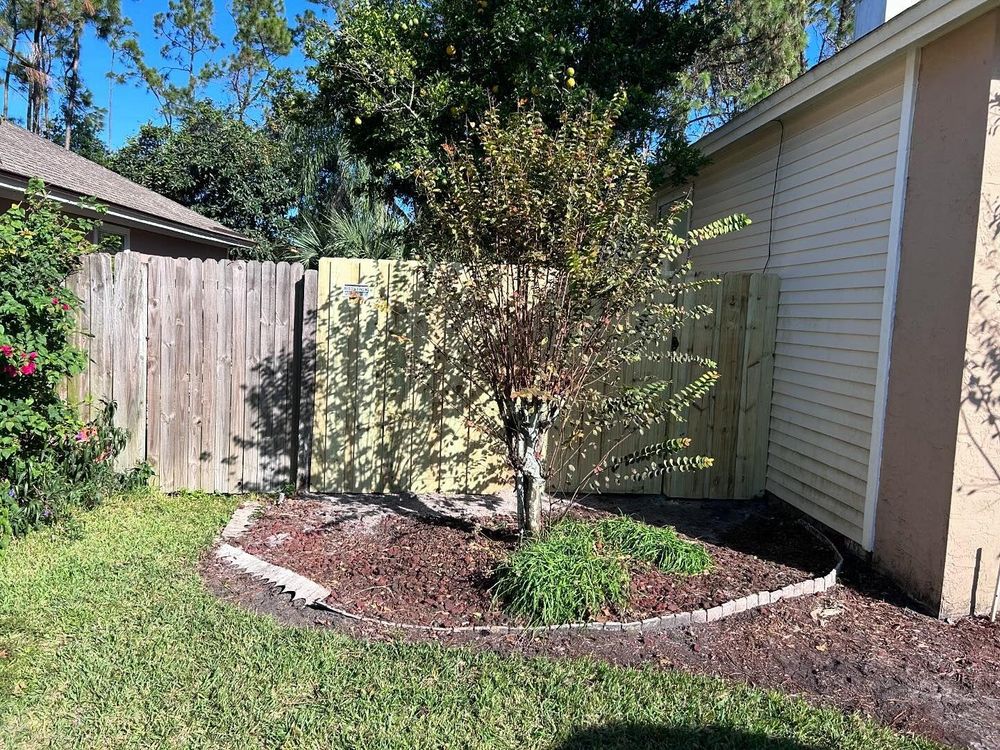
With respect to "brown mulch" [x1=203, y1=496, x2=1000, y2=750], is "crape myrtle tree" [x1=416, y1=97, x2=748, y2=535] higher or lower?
higher

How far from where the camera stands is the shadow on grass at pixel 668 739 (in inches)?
105

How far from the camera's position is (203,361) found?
18.1ft

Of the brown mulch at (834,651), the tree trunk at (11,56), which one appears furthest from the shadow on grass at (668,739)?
the tree trunk at (11,56)

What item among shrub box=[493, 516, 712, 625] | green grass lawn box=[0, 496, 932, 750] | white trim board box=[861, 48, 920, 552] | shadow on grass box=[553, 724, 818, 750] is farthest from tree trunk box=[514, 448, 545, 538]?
white trim board box=[861, 48, 920, 552]

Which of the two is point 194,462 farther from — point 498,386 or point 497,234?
point 497,234

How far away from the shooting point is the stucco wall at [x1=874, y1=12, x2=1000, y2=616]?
374 centimetres

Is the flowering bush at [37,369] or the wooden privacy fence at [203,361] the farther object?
the wooden privacy fence at [203,361]

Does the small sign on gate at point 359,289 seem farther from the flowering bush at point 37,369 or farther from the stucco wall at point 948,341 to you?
the stucco wall at point 948,341

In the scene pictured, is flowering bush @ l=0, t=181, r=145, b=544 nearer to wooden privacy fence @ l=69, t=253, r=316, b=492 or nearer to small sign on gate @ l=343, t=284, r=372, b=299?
wooden privacy fence @ l=69, t=253, r=316, b=492

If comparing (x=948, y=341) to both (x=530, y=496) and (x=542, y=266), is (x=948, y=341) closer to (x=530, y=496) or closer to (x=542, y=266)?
(x=542, y=266)

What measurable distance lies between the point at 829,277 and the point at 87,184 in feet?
30.9

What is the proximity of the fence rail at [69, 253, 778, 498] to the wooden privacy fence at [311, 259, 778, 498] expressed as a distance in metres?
0.01

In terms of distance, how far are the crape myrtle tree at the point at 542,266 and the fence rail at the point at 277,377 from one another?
3.48 feet

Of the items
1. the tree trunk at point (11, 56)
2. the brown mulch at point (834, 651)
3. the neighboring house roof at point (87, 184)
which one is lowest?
the brown mulch at point (834, 651)
